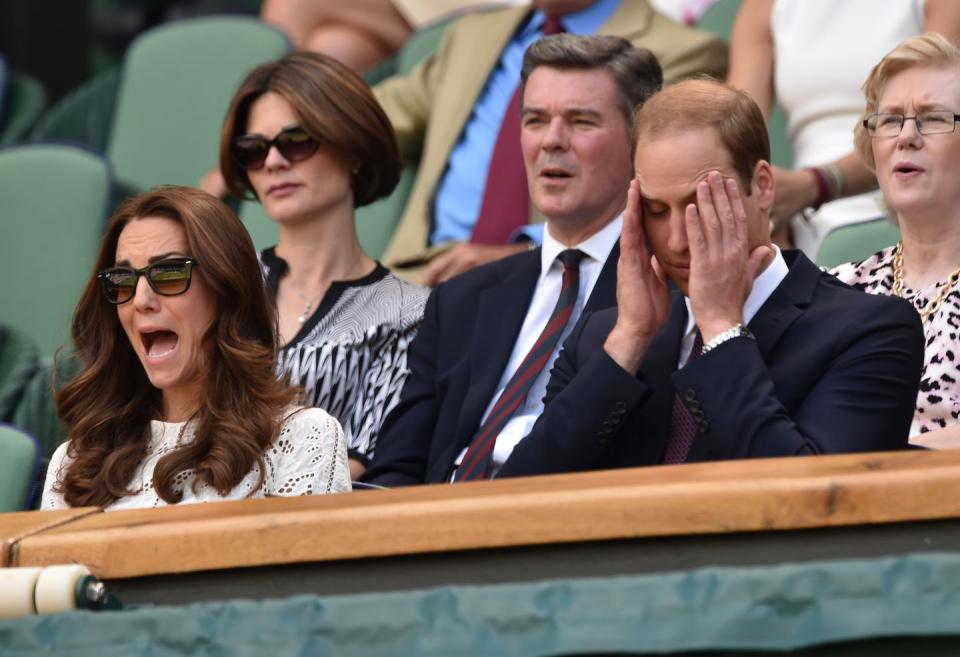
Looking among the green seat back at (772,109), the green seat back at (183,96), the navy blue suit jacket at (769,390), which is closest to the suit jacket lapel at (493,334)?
the navy blue suit jacket at (769,390)

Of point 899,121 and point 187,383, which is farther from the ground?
point 899,121

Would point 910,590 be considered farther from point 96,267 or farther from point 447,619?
point 96,267

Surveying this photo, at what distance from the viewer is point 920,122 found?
2637mm

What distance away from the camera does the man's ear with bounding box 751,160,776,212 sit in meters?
2.35

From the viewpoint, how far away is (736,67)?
3.82 meters

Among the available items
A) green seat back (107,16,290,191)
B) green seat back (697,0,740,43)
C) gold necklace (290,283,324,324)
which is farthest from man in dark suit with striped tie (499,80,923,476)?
green seat back (107,16,290,191)

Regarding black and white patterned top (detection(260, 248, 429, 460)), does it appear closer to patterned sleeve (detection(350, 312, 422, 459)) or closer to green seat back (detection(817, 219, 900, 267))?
patterned sleeve (detection(350, 312, 422, 459))

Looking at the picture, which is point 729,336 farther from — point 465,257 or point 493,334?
point 465,257

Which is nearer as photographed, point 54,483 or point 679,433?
point 679,433

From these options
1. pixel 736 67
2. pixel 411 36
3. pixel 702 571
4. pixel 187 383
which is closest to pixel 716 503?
pixel 702 571

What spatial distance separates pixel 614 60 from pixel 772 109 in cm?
101

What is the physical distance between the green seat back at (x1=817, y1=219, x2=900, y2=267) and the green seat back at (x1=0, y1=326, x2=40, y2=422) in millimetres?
1688

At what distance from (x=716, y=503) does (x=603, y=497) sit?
4.3 inches

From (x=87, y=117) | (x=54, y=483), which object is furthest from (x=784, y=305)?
(x=87, y=117)
